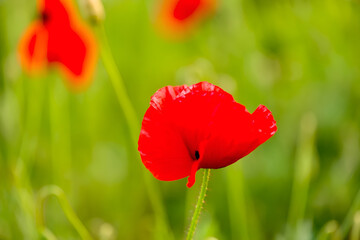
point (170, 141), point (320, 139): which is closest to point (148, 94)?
point (320, 139)

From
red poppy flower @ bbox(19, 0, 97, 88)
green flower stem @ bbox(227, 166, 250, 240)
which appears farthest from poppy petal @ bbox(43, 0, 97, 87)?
green flower stem @ bbox(227, 166, 250, 240)

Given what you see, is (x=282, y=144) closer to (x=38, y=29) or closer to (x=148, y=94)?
(x=148, y=94)

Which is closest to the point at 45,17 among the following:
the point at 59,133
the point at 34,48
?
the point at 34,48

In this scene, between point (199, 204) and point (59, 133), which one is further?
point (59, 133)

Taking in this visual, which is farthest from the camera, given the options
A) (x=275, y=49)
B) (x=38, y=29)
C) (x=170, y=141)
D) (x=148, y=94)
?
(x=275, y=49)

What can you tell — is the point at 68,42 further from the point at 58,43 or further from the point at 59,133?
the point at 59,133

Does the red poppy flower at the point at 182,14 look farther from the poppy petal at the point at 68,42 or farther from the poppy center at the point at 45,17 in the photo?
the poppy center at the point at 45,17

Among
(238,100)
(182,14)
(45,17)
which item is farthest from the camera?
(182,14)

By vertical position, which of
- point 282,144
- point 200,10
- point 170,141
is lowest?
point 170,141
